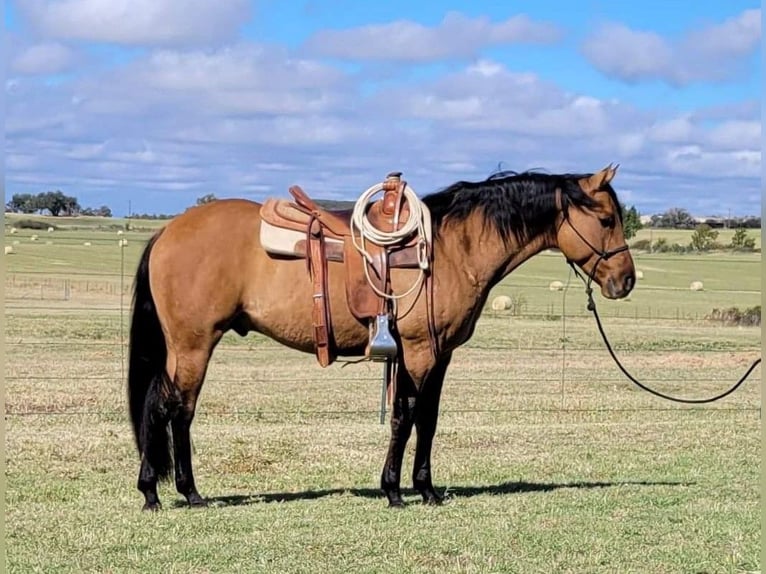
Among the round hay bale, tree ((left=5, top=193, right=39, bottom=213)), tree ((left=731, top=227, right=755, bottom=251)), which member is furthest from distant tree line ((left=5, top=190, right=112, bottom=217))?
tree ((left=731, top=227, right=755, bottom=251))

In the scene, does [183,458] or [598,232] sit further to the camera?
[598,232]

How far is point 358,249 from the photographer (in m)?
6.66

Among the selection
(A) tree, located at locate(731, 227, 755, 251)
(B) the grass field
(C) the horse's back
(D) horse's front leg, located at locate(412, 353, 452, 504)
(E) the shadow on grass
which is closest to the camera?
(B) the grass field

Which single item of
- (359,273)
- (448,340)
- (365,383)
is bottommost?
(365,383)

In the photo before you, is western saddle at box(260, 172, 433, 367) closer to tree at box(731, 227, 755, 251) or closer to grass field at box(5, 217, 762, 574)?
grass field at box(5, 217, 762, 574)

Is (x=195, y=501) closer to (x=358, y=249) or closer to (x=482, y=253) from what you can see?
(x=358, y=249)

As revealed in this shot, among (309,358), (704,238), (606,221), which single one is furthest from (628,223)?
(704,238)

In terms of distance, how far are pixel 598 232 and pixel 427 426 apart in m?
1.74

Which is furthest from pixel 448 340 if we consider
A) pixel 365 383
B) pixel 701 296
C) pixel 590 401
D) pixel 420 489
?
pixel 701 296

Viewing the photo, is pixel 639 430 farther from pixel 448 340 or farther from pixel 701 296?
pixel 701 296

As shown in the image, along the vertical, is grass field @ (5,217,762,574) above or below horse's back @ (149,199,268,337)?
below

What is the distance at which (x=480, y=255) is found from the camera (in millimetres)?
6848

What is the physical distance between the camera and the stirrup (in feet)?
21.2

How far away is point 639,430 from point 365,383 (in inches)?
245
